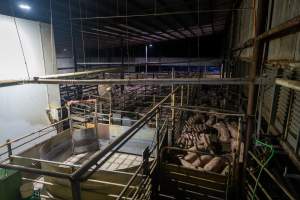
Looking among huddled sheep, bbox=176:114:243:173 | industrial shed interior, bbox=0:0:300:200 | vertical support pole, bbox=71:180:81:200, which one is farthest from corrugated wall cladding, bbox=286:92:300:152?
vertical support pole, bbox=71:180:81:200

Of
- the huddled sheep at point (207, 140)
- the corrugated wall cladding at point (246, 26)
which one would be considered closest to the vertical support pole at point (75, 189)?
the huddled sheep at point (207, 140)

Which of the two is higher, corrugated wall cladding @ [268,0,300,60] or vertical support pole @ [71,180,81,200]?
corrugated wall cladding @ [268,0,300,60]

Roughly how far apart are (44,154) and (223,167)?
3839mm

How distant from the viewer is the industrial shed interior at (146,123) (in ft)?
8.02

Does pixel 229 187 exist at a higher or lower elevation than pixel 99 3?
lower

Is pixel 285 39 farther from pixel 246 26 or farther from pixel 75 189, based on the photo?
pixel 246 26

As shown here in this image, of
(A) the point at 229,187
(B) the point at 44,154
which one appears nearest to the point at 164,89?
(B) the point at 44,154

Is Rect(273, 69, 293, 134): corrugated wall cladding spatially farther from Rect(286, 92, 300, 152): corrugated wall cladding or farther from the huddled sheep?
the huddled sheep

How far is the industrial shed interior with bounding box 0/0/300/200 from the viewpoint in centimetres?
245

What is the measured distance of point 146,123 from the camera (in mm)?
2180

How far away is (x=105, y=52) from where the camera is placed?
50.1 ft

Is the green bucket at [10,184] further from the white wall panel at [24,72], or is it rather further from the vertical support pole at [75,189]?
the white wall panel at [24,72]

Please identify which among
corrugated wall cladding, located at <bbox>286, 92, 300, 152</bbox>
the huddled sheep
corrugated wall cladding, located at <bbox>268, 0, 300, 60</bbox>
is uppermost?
corrugated wall cladding, located at <bbox>268, 0, 300, 60</bbox>

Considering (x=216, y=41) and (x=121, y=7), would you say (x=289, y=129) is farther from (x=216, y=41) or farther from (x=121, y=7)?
(x=216, y=41)
